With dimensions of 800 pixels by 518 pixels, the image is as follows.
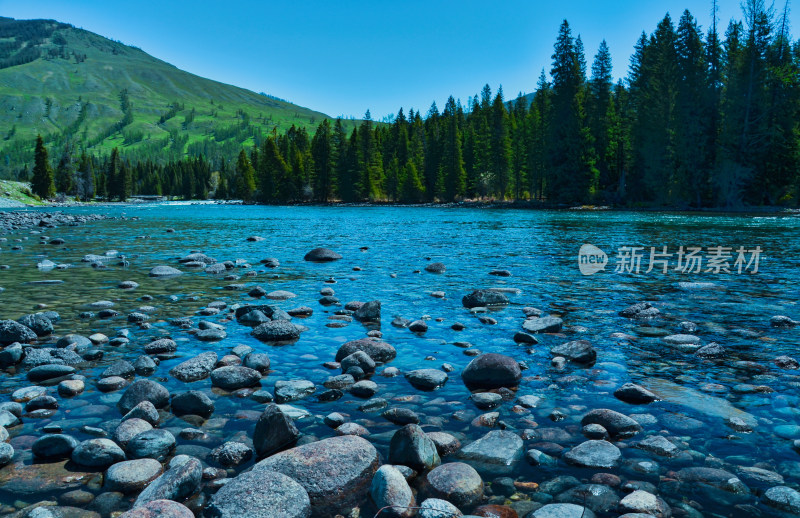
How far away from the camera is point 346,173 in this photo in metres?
111

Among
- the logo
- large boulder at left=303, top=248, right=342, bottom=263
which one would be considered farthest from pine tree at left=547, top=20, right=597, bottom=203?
large boulder at left=303, top=248, right=342, bottom=263

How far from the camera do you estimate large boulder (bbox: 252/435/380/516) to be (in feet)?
12.5

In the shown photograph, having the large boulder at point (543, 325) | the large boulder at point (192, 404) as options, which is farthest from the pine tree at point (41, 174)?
the large boulder at point (543, 325)

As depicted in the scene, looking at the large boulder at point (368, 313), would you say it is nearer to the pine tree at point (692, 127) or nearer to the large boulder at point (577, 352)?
the large boulder at point (577, 352)

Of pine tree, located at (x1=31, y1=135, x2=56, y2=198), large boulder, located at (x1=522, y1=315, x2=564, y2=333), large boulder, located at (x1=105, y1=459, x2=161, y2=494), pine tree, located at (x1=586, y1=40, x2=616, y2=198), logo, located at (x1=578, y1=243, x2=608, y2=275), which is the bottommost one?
large boulder, located at (x1=105, y1=459, x2=161, y2=494)

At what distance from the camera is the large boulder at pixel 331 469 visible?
382 centimetres

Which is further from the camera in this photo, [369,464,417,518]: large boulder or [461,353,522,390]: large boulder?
[461,353,522,390]: large boulder

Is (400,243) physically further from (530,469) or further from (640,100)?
(640,100)

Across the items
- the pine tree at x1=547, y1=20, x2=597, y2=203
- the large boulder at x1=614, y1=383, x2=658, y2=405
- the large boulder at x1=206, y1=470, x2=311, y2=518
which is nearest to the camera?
the large boulder at x1=206, y1=470, x2=311, y2=518

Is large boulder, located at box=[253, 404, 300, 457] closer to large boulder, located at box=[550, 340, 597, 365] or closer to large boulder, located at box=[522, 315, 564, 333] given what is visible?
large boulder, located at box=[550, 340, 597, 365]

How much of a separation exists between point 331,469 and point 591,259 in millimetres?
17668

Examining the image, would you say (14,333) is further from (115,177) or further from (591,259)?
(115,177)

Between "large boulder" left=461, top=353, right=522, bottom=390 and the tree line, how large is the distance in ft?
198

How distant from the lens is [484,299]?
1111 centimetres
